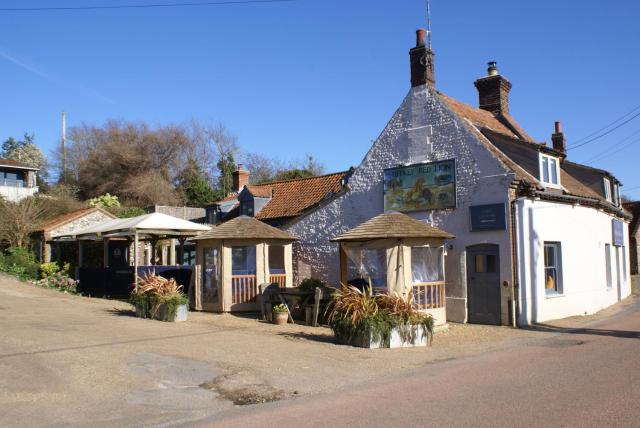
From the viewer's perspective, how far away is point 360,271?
55.1 ft

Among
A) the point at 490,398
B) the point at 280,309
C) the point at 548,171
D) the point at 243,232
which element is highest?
the point at 548,171

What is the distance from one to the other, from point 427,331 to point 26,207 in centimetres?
2320

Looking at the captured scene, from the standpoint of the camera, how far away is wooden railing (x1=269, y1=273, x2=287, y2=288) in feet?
63.9

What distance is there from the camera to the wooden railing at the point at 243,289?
1852 cm

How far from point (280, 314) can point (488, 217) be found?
21.2ft

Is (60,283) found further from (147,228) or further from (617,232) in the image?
(617,232)

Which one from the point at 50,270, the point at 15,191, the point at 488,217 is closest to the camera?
the point at 488,217

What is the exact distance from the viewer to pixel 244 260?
62.2 feet

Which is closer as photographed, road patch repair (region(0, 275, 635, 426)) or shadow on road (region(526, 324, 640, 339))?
road patch repair (region(0, 275, 635, 426))

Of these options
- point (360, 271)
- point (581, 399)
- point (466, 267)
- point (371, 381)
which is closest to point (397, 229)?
point (360, 271)

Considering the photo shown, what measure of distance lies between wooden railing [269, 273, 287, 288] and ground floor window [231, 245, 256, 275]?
0.84 m

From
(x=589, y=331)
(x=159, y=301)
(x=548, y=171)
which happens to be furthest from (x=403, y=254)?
(x=159, y=301)

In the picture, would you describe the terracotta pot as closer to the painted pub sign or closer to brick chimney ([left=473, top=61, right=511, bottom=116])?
the painted pub sign

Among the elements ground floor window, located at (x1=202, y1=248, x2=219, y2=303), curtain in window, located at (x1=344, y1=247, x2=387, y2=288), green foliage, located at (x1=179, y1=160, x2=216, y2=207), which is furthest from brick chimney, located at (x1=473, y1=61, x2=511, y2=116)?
green foliage, located at (x1=179, y1=160, x2=216, y2=207)
